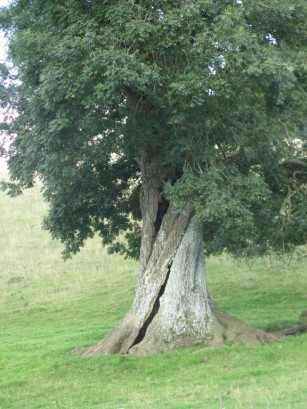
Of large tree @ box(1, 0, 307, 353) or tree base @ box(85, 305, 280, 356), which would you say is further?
tree base @ box(85, 305, 280, 356)

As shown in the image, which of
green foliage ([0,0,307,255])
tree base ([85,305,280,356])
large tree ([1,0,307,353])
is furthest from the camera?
tree base ([85,305,280,356])

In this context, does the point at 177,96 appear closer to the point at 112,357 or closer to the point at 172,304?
the point at 172,304

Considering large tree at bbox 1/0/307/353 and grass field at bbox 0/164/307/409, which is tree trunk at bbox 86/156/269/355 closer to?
large tree at bbox 1/0/307/353

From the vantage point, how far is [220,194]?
667 inches

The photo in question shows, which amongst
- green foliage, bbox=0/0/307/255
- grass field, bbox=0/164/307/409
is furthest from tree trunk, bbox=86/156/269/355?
green foliage, bbox=0/0/307/255

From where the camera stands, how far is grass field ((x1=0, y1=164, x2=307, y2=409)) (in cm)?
1404

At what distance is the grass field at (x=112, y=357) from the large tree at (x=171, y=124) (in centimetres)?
170

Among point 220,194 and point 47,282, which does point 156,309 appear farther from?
point 47,282

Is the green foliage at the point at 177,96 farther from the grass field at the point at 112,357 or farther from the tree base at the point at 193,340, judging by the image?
the grass field at the point at 112,357

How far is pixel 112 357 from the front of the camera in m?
18.8

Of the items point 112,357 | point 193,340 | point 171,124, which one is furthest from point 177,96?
point 112,357

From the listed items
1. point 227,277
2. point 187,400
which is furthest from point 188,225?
point 227,277

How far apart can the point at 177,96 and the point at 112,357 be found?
741 centimetres

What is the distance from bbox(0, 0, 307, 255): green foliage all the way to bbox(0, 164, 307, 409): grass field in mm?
3553
